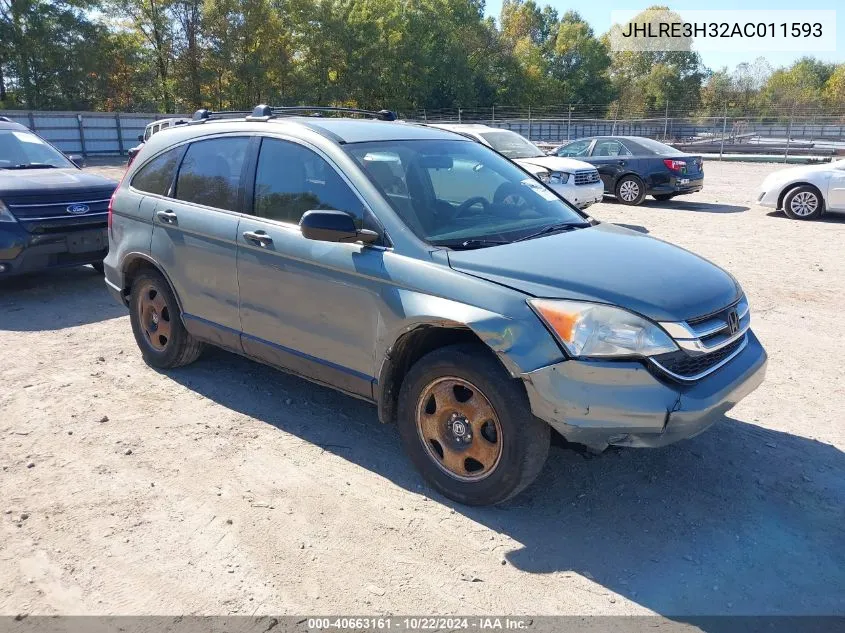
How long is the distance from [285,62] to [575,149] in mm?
36671

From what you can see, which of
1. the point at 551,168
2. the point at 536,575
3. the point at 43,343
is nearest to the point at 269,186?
the point at 536,575

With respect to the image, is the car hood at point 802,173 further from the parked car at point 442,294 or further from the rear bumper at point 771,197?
the parked car at point 442,294

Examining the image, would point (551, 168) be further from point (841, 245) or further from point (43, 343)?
point (43, 343)

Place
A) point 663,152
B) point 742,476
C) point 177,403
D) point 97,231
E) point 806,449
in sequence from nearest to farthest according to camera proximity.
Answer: point 742,476 < point 806,449 < point 177,403 < point 97,231 < point 663,152

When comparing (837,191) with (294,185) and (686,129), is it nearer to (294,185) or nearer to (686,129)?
(294,185)

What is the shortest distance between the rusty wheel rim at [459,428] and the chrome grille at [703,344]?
2.72ft

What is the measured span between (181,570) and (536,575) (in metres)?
1.56

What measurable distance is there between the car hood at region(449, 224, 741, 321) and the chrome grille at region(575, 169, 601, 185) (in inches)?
354

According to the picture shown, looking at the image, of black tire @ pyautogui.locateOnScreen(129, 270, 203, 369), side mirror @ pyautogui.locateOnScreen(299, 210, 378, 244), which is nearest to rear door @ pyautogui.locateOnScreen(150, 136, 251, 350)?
black tire @ pyautogui.locateOnScreen(129, 270, 203, 369)

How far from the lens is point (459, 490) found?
3.52 m

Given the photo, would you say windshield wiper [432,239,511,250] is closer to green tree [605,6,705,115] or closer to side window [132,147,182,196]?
side window [132,147,182,196]

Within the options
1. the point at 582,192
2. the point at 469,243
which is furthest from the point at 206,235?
the point at 582,192

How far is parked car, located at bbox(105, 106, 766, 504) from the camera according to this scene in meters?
3.10

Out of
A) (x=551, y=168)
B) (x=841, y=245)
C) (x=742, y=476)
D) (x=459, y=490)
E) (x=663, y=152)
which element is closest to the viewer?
(x=459, y=490)
